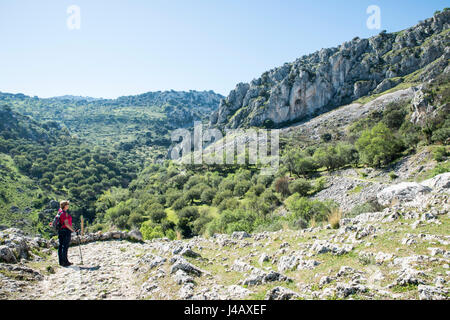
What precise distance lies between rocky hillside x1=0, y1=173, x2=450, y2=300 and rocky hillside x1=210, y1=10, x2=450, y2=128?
155 meters

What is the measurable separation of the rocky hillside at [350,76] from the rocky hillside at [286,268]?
155115 mm

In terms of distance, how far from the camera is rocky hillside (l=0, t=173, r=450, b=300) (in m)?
5.74

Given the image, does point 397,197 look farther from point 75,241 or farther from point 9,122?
point 9,122

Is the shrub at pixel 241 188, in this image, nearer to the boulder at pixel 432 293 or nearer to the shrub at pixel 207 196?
the shrub at pixel 207 196

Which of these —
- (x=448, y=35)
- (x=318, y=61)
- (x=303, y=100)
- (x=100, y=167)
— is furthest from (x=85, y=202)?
(x=448, y=35)

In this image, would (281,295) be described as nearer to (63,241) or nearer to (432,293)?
(432,293)

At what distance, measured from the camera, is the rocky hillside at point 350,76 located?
136750 mm

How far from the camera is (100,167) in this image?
14200 cm

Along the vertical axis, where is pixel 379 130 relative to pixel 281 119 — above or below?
below

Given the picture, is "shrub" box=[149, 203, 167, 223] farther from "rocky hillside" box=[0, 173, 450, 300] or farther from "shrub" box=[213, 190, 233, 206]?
"rocky hillside" box=[0, 173, 450, 300]

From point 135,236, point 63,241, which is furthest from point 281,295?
point 135,236
